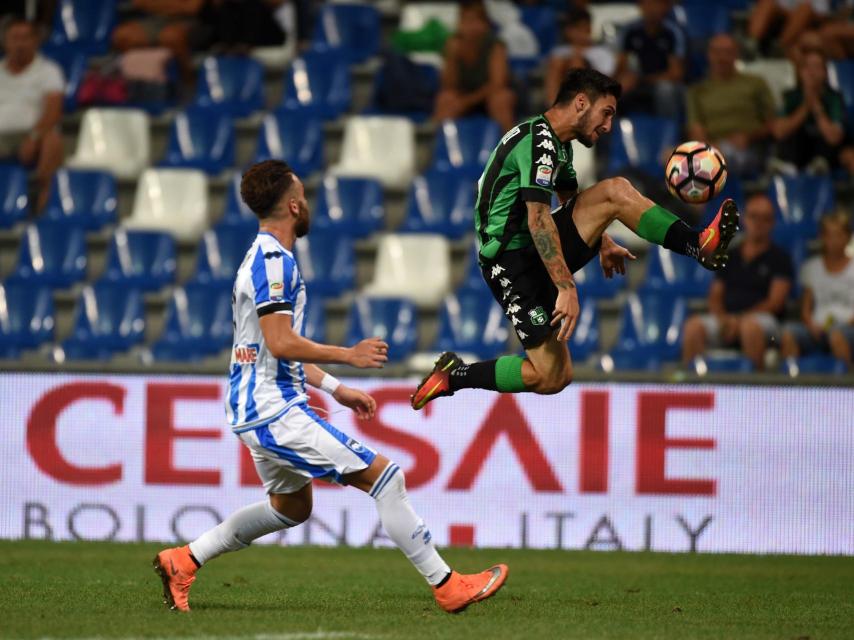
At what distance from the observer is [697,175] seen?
7.60 metres

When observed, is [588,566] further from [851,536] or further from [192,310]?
[192,310]

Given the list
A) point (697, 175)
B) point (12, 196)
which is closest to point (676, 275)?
point (697, 175)

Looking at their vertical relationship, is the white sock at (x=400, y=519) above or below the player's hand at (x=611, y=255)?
below

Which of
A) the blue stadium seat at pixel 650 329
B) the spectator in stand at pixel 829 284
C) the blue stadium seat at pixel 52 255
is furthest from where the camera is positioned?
the blue stadium seat at pixel 52 255

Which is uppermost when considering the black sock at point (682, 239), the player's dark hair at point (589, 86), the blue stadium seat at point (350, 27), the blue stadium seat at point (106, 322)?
the blue stadium seat at point (350, 27)

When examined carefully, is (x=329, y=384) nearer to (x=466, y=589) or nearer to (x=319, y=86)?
(x=466, y=589)

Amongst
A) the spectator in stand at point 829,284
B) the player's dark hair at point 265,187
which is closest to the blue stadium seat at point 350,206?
the spectator in stand at point 829,284

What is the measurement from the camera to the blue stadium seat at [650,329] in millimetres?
11891

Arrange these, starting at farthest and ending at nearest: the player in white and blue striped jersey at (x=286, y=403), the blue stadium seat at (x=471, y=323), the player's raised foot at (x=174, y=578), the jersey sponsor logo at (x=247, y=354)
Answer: the blue stadium seat at (x=471, y=323) → the player's raised foot at (x=174, y=578) → the jersey sponsor logo at (x=247, y=354) → the player in white and blue striped jersey at (x=286, y=403)

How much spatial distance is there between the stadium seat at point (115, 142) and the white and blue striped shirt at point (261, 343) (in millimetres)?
8069

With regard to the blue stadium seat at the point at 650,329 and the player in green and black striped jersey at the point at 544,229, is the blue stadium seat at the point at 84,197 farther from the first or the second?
the player in green and black striped jersey at the point at 544,229

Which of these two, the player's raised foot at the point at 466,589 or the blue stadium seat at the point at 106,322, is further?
the blue stadium seat at the point at 106,322

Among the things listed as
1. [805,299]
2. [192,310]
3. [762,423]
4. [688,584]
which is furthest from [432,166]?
[688,584]

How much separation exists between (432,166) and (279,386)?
24.4 ft
